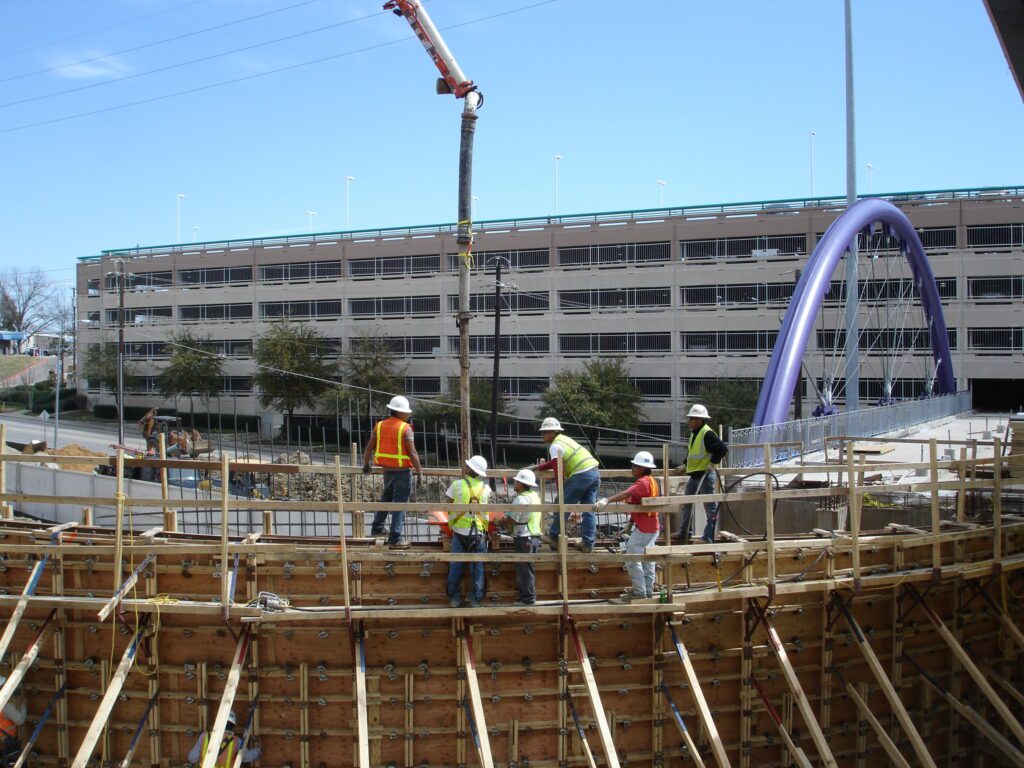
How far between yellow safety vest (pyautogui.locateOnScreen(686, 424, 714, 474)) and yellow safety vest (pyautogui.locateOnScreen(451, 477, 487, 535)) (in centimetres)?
293

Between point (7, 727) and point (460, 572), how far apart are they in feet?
18.3

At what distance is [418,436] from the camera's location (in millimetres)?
54125

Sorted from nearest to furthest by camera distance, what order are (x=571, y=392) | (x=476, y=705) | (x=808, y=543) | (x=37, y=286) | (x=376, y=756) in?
(x=476, y=705)
(x=376, y=756)
(x=808, y=543)
(x=571, y=392)
(x=37, y=286)

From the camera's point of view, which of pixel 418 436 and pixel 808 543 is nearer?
pixel 808 543

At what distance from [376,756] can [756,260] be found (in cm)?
4531

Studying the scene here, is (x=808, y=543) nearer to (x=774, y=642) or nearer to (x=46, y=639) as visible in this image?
(x=774, y=642)

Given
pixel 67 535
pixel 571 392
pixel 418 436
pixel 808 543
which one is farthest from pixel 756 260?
pixel 67 535

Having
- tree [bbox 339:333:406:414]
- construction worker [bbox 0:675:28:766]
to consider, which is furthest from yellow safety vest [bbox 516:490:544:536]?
tree [bbox 339:333:406:414]

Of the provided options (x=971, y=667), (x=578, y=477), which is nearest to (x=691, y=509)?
(x=578, y=477)

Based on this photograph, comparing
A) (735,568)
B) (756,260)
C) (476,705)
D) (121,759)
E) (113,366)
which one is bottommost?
(121,759)

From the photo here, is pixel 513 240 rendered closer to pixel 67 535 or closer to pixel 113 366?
pixel 113 366

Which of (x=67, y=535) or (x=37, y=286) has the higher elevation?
(x=37, y=286)

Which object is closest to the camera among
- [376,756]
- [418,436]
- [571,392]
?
[376,756]

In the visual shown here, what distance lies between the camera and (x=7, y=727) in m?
9.95
